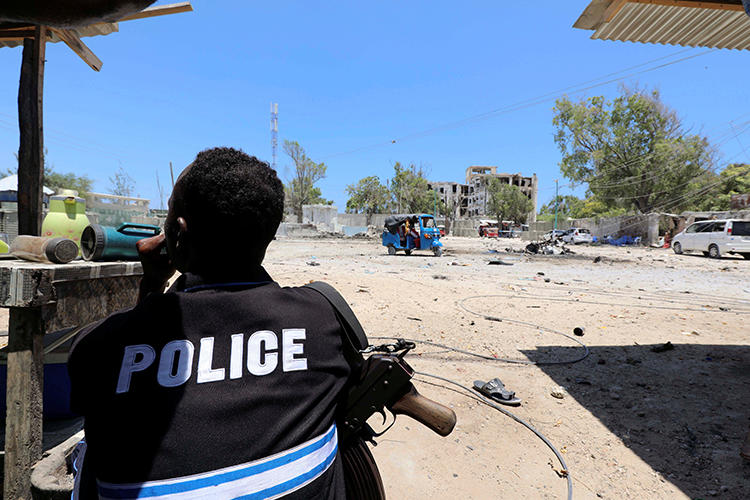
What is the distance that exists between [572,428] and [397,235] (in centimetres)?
1448

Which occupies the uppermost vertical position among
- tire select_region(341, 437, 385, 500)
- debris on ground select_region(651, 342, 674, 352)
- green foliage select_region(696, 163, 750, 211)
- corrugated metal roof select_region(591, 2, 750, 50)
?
green foliage select_region(696, 163, 750, 211)

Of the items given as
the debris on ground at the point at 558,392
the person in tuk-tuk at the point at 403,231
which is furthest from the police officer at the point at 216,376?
the person in tuk-tuk at the point at 403,231

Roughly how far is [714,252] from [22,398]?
2189 cm

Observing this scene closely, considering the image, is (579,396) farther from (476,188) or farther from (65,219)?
(476,188)

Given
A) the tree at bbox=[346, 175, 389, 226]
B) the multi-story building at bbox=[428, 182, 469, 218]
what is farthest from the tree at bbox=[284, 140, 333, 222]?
the multi-story building at bbox=[428, 182, 469, 218]

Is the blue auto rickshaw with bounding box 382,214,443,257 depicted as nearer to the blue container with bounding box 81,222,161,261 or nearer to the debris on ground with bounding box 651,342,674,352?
the debris on ground with bounding box 651,342,674,352

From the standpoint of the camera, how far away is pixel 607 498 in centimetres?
211

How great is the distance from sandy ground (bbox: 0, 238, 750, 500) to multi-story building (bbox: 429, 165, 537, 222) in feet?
223

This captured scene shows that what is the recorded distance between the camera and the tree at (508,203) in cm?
5691

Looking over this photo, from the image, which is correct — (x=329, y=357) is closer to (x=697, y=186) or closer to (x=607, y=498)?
(x=607, y=498)

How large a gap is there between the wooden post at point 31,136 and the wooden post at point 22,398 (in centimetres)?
234

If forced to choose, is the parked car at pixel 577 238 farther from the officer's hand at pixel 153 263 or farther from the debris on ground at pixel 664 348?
the officer's hand at pixel 153 263

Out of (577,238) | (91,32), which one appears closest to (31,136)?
(91,32)

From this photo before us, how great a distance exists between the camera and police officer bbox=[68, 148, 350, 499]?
0.76 metres
